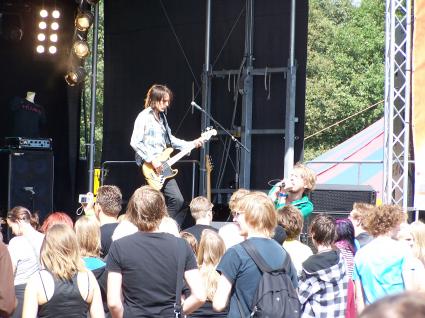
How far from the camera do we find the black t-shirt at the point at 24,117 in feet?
36.5

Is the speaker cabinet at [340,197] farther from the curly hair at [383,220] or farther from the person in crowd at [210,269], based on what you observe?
the person in crowd at [210,269]

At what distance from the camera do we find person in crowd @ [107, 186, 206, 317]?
153 inches

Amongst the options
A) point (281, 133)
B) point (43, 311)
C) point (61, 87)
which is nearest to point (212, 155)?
point (281, 133)

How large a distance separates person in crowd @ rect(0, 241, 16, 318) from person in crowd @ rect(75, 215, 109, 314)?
0.43 metres

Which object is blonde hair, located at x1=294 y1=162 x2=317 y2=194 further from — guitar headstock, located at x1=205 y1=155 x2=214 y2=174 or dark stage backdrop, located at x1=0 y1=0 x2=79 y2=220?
dark stage backdrop, located at x1=0 y1=0 x2=79 y2=220

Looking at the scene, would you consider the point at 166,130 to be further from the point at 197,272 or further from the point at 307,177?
the point at 197,272

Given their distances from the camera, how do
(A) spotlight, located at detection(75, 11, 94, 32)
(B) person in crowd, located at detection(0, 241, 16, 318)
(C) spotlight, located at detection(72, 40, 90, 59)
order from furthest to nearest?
(C) spotlight, located at detection(72, 40, 90, 59)
(A) spotlight, located at detection(75, 11, 94, 32)
(B) person in crowd, located at detection(0, 241, 16, 318)

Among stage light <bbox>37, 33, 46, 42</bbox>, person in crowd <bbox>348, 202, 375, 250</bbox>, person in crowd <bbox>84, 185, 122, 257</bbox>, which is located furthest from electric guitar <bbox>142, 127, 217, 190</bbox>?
stage light <bbox>37, 33, 46, 42</bbox>

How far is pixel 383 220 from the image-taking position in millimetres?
4840

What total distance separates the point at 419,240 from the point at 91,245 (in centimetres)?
201

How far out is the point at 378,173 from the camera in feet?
55.1

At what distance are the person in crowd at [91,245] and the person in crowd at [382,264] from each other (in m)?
1.46

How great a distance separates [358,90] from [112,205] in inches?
1191

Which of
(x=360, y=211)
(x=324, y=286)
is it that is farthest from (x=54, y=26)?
(x=324, y=286)
